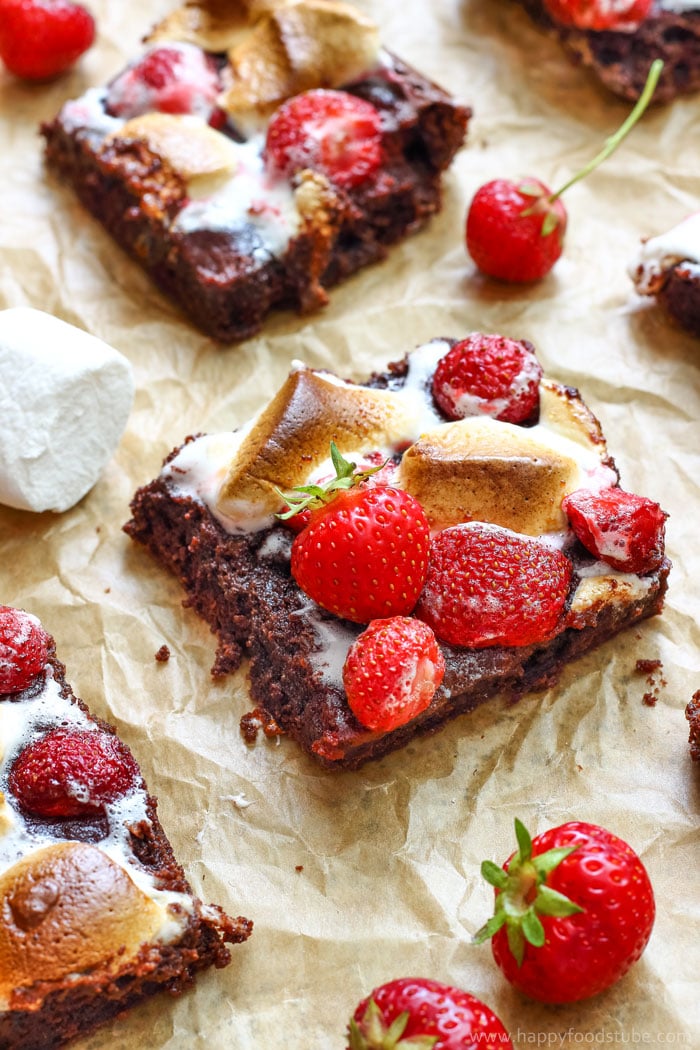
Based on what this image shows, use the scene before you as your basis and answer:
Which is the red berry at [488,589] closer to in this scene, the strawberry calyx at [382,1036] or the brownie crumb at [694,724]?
the brownie crumb at [694,724]

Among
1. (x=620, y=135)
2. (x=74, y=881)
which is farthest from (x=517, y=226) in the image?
(x=74, y=881)

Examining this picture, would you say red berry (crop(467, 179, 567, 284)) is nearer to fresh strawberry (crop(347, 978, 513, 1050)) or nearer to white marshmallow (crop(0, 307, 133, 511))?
white marshmallow (crop(0, 307, 133, 511))

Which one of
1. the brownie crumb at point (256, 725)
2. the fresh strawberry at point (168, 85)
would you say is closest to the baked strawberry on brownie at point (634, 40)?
the fresh strawberry at point (168, 85)

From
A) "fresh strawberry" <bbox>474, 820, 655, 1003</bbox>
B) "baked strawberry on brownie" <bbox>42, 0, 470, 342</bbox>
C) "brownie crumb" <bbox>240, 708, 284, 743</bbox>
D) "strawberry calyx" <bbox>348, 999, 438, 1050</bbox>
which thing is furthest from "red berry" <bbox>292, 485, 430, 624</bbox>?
"baked strawberry on brownie" <bbox>42, 0, 470, 342</bbox>

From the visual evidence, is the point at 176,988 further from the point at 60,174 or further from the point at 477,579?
the point at 60,174

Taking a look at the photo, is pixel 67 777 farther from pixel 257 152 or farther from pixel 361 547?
pixel 257 152

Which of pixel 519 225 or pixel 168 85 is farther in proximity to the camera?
pixel 168 85
